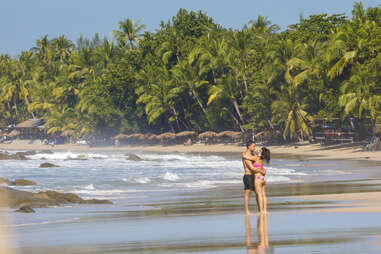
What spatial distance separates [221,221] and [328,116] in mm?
40723

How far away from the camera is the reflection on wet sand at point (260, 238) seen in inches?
337

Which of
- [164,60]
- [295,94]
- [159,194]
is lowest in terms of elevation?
[159,194]

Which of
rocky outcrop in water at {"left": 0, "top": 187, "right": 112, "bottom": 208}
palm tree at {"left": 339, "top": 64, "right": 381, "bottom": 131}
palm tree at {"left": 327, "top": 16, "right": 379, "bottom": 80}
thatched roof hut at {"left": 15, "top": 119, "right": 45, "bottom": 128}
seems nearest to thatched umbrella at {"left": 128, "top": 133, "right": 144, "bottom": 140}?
thatched roof hut at {"left": 15, "top": 119, "right": 45, "bottom": 128}

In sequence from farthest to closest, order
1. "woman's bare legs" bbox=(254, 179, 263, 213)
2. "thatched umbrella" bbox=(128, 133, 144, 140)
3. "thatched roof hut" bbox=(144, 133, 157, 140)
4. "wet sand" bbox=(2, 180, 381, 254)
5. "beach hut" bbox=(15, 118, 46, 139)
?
"beach hut" bbox=(15, 118, 46, 139) < "thatched umbrella" bbox=(128, 133, 144, 140) < "thatched roof hut" bbox=(144, 133, 157, 140) < "woman's bare legs" bbox=(254, 179, 263, 213) < "wet sand" bbox=(2, 180, 381, 254)

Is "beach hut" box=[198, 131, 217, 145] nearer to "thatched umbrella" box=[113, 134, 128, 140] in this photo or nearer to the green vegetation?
the green vegetation

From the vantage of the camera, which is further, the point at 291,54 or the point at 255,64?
the point at 255,64

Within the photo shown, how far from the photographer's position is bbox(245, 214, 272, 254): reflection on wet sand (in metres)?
8.57

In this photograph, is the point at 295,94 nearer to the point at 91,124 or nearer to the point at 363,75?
the point at 363,75

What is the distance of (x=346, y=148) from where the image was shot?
171ft

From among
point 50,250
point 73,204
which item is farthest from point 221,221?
point 73,204

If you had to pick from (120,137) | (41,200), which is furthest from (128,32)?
(41,200)

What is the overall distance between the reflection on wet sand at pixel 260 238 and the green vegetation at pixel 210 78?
35.8 m

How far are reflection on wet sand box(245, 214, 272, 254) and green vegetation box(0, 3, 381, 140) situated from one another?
35.8 metres

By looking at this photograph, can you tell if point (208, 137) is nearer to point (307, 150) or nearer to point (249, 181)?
A: point (307, 150)
